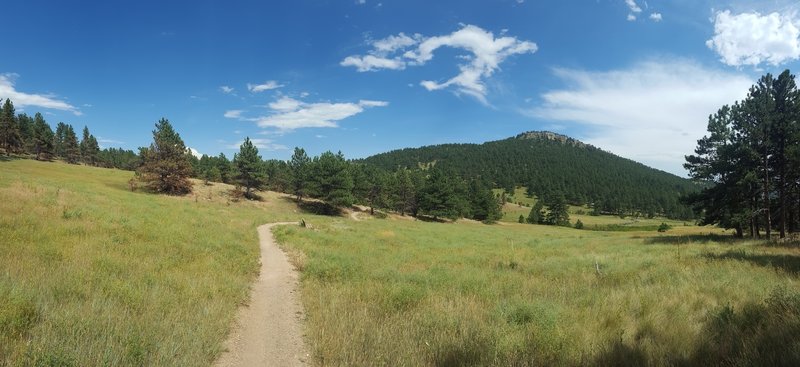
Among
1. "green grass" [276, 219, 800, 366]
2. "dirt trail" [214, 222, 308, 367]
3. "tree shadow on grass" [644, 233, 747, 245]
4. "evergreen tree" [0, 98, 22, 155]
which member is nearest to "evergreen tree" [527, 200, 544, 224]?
"tree shadow on grass" [644, 233, 747, 245]

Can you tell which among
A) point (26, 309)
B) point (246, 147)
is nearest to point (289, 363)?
point (26, 309)

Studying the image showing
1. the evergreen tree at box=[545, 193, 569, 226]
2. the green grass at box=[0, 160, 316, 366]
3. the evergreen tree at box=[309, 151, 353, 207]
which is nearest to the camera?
the green grass at box=[0, 160, 316, 366]

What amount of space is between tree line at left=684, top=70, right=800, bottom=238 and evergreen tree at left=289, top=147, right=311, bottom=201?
56596 mm

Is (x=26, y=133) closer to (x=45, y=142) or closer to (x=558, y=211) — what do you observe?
(x=45, y=142)

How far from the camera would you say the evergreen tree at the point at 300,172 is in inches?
2889

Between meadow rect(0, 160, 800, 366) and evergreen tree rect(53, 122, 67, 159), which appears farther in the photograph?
evergreen tree rect(53, 122, 67, 159)

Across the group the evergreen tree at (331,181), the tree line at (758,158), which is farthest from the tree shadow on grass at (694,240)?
the evergreen tree at (331,181)

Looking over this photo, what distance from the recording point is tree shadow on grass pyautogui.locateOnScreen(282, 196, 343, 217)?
227 feet

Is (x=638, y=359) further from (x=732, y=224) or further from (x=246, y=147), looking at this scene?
(x=246, y=147)

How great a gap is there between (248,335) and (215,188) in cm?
6558

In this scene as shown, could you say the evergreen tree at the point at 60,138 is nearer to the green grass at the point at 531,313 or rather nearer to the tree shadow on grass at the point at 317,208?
the tree shadow on grass at the point at 317,208

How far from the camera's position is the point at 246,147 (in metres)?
64.8

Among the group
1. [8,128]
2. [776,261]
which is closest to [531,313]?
[776,261]

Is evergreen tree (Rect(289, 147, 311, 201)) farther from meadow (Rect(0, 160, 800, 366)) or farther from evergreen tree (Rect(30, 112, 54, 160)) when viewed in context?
evergreen tree (Rect(30, 112, 54, 160))
